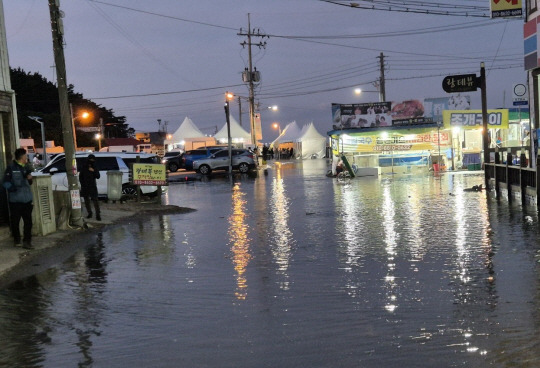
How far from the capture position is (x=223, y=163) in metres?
46.2

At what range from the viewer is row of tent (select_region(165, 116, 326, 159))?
64.1 metres

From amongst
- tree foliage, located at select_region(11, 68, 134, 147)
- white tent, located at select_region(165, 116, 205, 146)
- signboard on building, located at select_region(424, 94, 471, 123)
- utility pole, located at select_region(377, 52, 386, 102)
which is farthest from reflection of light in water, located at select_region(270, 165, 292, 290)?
tree foliage, located at select_region(11, 68, 134, 147)

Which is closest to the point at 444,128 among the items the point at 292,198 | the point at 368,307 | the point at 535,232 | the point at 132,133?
the point at 292,198

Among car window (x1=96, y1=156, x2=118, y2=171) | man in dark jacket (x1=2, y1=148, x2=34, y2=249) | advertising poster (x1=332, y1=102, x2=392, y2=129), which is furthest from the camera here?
advertising poster (x1=332, y1=102, x2=392, y2=129)

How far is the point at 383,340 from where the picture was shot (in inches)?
224

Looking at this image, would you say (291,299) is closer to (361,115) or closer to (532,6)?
(532,6)

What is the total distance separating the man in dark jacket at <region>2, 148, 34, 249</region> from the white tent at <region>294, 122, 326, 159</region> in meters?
66.6

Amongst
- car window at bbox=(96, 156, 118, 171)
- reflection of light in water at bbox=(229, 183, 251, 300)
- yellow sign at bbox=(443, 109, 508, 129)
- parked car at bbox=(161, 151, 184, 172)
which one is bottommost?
reflection of light in water at bbox=(229, 183, 251, 300)

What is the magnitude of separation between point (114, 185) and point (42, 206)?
24.4 ft

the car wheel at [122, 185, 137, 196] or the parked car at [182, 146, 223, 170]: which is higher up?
the parked car at [182, 146, 223, 170]

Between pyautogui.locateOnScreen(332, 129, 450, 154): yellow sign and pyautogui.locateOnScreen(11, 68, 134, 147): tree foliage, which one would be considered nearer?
pyautogui.locateOnScreen(332, 129, 450, 154): yellow sign

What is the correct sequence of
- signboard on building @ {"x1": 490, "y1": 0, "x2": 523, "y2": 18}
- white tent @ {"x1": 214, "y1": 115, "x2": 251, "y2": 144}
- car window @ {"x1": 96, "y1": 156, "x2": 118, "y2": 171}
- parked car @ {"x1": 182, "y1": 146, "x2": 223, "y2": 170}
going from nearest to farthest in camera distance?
car window @ {"x1": 96, "y1": 156, "x2": 118, "y2": 171} → signboard on building @ {"x1": 490, "y1": 0, "x2": 523, "y2": 18} → parked car @ {"x1": 182, "y1": 146, "x2": 223, "y2": 170} → white tent @ {"x1": 214, "y1": 115, "x2": 251, "y2": 144}

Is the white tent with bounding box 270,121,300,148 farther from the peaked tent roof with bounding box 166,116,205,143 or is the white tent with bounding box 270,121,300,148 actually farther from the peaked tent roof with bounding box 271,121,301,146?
the peaked tent roof with bounding box 166,116,205,143

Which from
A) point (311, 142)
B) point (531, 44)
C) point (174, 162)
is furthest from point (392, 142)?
point (311, 142)
